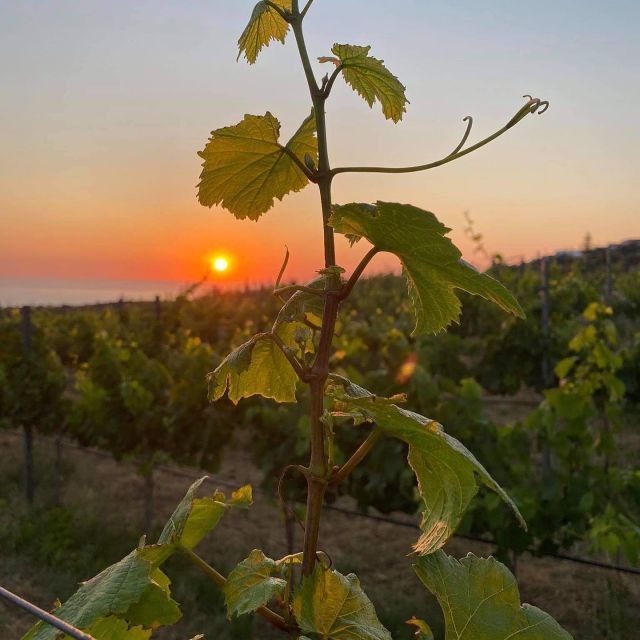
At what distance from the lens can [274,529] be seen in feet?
23.4

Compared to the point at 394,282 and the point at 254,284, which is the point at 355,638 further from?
the point at 254,284

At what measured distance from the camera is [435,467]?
2.56 ft

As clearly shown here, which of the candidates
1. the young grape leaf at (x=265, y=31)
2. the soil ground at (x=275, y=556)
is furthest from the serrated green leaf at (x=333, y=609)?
the soil ground at (x=275, y=556)

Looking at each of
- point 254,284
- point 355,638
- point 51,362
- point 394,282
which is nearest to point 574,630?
point 355,638

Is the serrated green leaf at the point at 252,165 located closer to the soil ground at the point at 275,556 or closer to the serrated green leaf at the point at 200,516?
the serrated green leaf at the point at 200,516

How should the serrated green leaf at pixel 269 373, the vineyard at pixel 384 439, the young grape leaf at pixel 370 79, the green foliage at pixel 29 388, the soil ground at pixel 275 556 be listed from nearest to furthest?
the young grape leaf at pixel 370 79, the serrated green leaf at pixel 269 373, the vineyard at pixel 384 439, the soil ground at pixel 275 556, the green foliage at pixel 29 388

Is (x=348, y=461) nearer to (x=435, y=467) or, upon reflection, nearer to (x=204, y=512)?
(x=435, y=467)

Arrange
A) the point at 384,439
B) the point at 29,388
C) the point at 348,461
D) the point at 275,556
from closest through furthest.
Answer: the point at 348,461, the point at 384,439, the point at 275,556, the point at 29,388

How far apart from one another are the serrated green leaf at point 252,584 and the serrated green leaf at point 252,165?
0.48m

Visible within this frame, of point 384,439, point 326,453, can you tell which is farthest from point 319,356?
point 384,439

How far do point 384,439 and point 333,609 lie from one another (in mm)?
4432

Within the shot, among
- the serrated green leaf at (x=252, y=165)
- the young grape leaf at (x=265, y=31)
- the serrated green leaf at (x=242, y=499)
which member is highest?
the young grape leaf at (x=265, y=31)

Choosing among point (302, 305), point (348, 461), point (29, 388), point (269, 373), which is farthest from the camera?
point (29, 388)

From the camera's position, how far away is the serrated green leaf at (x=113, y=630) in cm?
81
